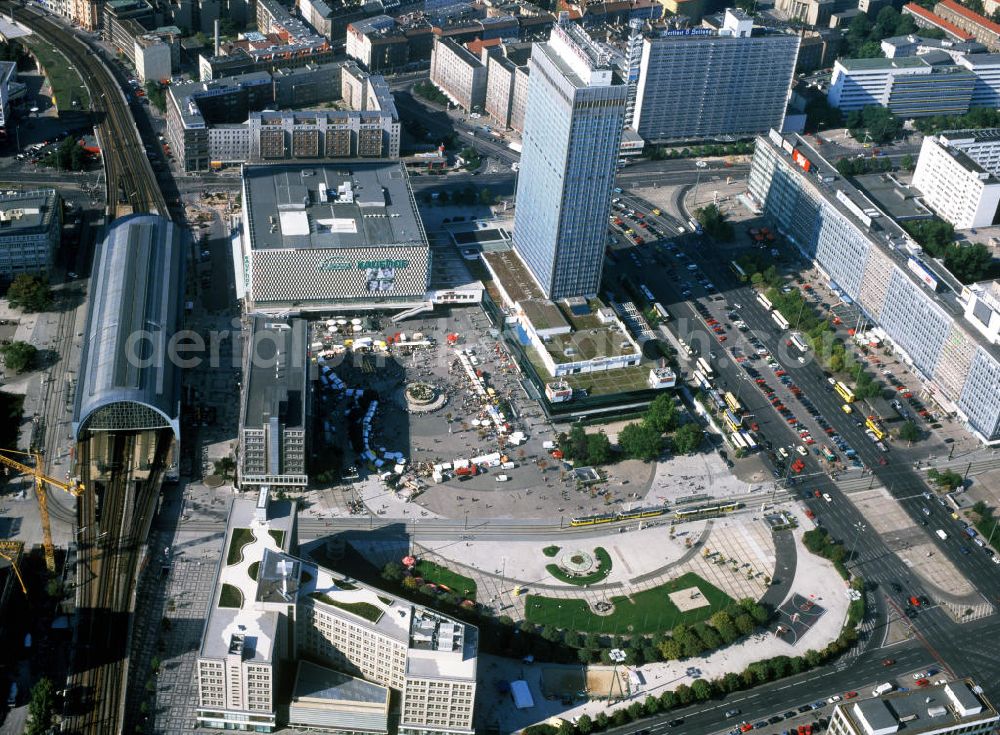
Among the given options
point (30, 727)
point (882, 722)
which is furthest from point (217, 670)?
point (882, 722)

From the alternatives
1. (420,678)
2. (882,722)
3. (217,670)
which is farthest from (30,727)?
(882,722)

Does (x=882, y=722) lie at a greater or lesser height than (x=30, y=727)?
greater

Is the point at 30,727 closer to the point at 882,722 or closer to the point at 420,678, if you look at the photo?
the point at 420,678

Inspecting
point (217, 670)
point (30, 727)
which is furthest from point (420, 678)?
point (30, 727)

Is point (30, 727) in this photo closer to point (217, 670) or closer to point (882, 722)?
point (217, 670)

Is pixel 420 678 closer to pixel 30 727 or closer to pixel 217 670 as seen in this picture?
pixel 217 670

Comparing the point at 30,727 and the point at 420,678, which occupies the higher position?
the point at 420,678
